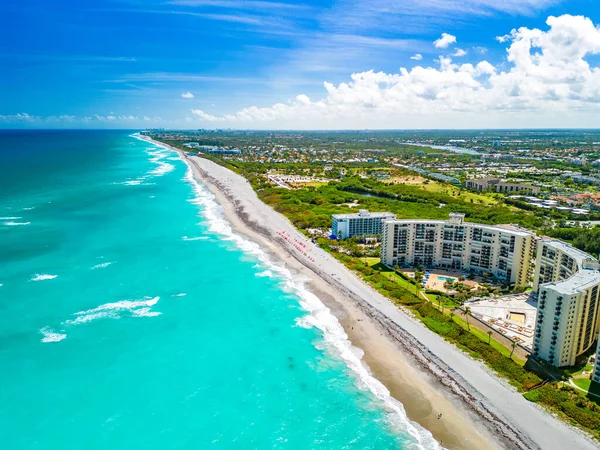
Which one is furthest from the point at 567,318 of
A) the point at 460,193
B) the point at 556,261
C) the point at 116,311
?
the point at 460,193

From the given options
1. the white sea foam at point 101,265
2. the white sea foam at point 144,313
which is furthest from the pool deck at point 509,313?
the white sea foam at point 101,265

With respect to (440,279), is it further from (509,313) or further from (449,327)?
(449,327)

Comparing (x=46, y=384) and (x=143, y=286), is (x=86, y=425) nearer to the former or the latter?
(x=46, y=384)

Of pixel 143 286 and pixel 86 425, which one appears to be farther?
pixel 143 286

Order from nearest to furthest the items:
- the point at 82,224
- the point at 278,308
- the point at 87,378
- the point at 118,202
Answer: the point at 87,378, the point at 278,308, the point at 82,224, the point at 118,202

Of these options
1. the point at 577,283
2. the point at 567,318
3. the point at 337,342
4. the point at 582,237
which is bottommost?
the point at 337,342

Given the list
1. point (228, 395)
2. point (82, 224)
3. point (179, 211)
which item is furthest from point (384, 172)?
point (228, 395)

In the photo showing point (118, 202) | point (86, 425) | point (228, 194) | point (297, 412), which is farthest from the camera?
point (228, 194)
